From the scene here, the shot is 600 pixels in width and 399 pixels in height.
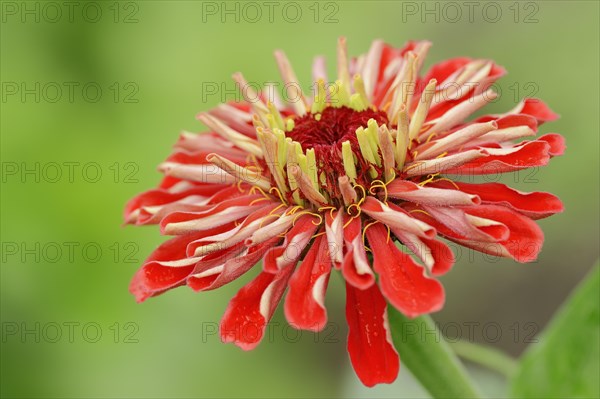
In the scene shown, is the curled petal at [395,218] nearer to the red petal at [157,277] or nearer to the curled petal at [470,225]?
the curled petal at [470,225]

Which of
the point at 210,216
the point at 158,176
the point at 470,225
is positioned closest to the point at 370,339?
the point at 470,225

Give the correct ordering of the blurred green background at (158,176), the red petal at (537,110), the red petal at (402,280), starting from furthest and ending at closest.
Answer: the blurred green background at (158,176)
the red petal at (537,110)
the red petal at (402,280)

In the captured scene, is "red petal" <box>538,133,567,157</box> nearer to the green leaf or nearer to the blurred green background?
the green leaf

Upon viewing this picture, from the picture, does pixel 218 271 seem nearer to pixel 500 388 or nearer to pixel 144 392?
pixel 144 392

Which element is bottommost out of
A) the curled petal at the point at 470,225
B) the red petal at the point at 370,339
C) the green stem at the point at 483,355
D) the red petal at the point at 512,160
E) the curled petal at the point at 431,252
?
the green stem at the point at 483,355

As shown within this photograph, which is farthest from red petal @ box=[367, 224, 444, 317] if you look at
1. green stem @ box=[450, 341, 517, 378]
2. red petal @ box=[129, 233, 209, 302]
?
green stem @ box=[450, 341, 517, 378]

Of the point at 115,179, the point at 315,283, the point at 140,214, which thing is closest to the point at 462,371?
the point at 315,283

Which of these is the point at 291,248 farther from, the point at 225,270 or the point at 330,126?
the point at 330,126

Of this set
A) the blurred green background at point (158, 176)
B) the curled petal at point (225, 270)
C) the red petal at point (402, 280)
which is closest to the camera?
the red petal at point (402, 280)

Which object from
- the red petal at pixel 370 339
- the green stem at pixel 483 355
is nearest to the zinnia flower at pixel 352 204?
the red petal at pixel 370 339
